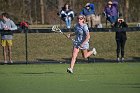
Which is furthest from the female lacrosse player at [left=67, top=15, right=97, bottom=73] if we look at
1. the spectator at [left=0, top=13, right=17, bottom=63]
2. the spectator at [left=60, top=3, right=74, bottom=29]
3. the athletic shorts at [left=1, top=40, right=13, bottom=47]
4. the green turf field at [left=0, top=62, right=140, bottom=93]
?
the spectator at [left=60, top=3, right=74, bottom=29]

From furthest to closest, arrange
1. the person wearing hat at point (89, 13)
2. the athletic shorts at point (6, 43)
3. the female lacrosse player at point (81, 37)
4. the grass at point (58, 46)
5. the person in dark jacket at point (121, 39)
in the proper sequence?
the person wearing hat at point (89, 13) < the grass at point (58, 46) < the person in dark jacket at point (121, 39) < the athletic shorts at point (6, 43) < the female lacrosse player at point (81, 37)

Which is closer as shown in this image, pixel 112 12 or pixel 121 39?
pixel 121 39

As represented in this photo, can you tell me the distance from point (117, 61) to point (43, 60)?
3140mm

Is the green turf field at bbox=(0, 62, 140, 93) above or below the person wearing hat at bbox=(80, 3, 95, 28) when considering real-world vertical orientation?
below

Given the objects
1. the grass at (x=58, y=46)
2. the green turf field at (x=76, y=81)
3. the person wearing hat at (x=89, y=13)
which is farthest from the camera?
the person wearing hat at (x=89, y=13)

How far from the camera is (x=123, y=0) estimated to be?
36.8m

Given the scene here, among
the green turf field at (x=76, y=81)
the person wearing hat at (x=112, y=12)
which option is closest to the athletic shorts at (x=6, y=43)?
the green turf field at (x=76, y=81)

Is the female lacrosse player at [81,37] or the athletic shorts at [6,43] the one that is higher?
the female lacrosse player at [81,37]

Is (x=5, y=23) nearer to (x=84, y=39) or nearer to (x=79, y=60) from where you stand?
(x=79, y=60)

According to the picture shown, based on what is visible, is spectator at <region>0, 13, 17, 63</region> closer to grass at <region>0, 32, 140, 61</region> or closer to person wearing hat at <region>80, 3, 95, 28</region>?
grass at <region>0, 32, 140, 61</region>

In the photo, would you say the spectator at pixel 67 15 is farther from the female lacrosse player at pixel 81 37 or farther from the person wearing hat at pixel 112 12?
the female lacrosse player at pixel 81 37

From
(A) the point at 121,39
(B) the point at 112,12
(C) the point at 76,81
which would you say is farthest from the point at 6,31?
(C) the point at 76,81

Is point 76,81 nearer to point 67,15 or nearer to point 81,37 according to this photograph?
point 81,37

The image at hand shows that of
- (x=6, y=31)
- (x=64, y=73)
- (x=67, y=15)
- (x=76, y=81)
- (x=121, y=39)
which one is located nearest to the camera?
(x=76, y=81)
